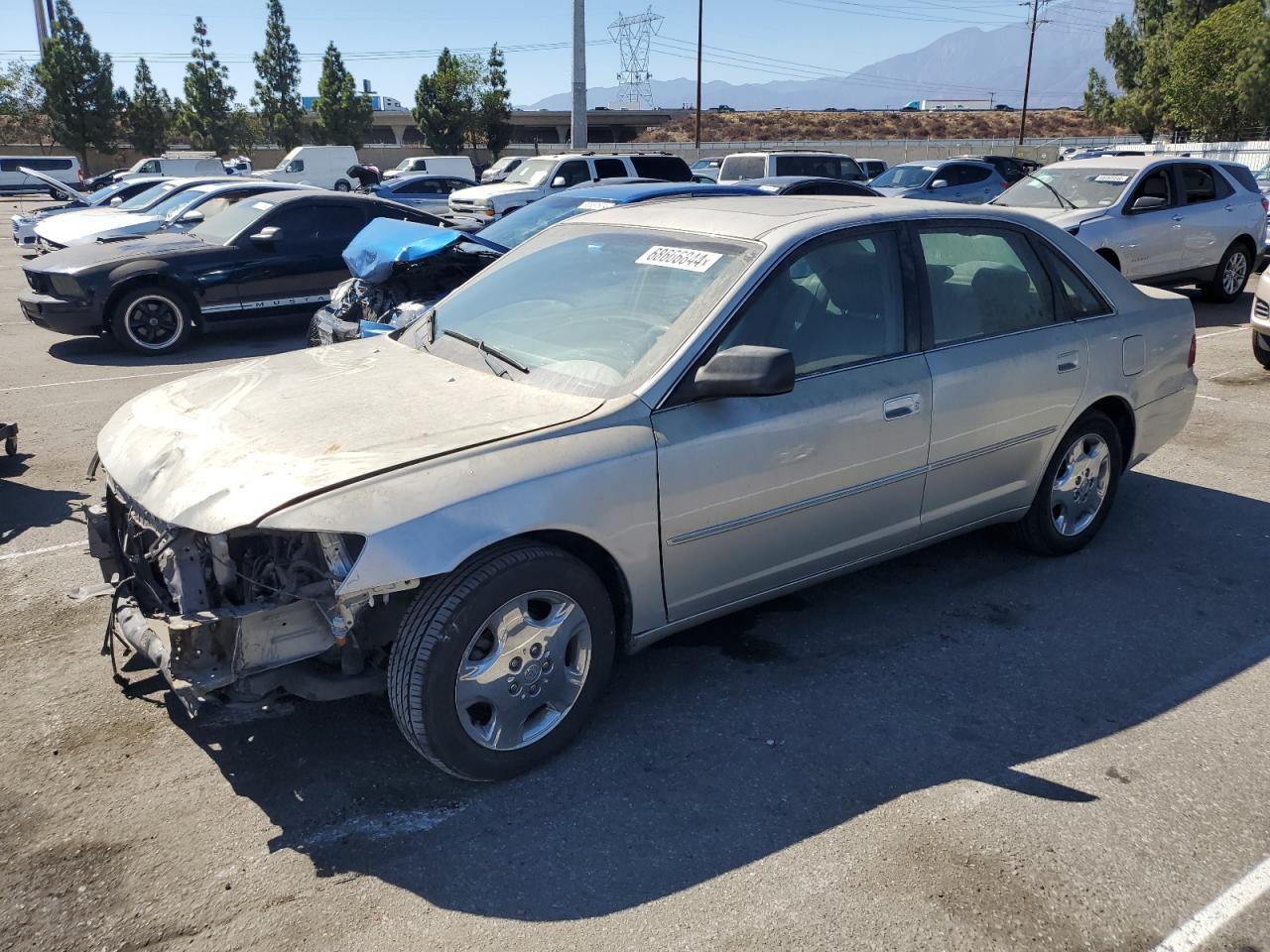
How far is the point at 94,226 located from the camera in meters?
14.4

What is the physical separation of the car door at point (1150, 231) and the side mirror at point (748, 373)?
29.7ft

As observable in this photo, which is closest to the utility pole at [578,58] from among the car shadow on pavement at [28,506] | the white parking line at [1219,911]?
the car shadow on pavement at [28,506]

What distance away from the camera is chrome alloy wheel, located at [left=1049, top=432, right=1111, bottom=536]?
4.74 metres

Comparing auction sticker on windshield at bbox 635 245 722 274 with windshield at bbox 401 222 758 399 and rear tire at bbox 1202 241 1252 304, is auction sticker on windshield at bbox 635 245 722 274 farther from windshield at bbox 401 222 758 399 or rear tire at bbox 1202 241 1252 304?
rear tire at bbox 1202 241 1252 304

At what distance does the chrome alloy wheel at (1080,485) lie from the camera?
4.74 metres

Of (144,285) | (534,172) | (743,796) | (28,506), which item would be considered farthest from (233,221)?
(534,172)

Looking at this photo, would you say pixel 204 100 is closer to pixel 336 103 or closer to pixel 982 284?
pixel 336 103

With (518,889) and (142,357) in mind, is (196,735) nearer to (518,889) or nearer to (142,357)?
(518,889)

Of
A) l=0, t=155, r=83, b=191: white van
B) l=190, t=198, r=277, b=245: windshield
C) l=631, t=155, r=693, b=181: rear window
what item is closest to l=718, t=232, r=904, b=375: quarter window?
l=190, t=198, r=277, b=245: windshield

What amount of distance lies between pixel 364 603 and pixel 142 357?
28.3 feet

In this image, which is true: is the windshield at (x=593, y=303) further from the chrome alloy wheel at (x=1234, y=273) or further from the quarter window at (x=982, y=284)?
the chrome alloy wheel at (x=1234, y=273)

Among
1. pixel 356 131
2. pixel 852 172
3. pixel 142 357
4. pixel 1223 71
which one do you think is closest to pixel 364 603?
pixel 142 357

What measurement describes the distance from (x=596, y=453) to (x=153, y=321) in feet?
28.6

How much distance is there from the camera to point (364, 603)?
290 centimetres
